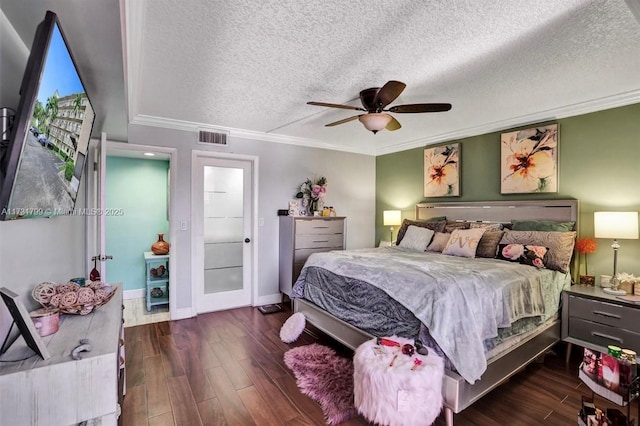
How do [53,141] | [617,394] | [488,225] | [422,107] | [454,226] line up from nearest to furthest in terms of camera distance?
[53,141] < [617,394] < [422,107] < [488,225] < [454,226]

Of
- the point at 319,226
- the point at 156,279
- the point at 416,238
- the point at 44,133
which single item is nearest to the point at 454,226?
the point at 416,238

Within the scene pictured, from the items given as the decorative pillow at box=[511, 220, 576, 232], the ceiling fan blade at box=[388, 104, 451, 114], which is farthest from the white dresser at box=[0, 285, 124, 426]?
the decorative pillow at box=[511, 220, 576, 232]

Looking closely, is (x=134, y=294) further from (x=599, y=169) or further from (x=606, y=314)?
(x=599, y=169)

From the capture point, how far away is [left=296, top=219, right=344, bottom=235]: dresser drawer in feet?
14.0

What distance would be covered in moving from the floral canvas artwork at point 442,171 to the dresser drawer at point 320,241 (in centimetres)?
156

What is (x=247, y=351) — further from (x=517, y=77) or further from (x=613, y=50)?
(x=613, y=50)

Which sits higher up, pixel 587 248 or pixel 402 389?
pixel 587 248

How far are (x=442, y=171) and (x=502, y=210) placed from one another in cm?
103

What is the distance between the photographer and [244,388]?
92.1 inches

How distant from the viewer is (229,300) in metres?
4.24

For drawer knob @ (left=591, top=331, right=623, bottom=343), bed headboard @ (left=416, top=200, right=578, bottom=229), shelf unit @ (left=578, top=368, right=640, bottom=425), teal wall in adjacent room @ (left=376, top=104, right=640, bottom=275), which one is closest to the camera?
shelf unit @ (left=578, top=368, right=640, bottom=425)

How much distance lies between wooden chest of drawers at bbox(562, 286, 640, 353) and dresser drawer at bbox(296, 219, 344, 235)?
278 centimetres

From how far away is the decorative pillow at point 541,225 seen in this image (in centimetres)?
310

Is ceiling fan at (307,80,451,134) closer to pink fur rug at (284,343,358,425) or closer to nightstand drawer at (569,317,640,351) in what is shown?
pink fur rug at (284,343,358,425)
